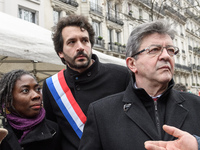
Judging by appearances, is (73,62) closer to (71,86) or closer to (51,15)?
(71,86)

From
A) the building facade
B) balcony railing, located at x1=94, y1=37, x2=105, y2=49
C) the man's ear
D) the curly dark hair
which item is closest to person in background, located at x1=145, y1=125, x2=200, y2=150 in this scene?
the man's ear

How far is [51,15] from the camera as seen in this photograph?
18.5m

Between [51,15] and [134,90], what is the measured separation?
57.5 feet

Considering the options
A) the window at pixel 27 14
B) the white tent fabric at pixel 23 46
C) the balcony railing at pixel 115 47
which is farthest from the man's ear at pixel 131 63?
the balcony railing at pixel 115 47

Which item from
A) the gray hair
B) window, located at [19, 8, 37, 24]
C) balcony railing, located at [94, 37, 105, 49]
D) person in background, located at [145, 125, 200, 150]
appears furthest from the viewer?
balcony railing, located at [94, 37, 105, 49]

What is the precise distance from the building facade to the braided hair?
4.81 metres

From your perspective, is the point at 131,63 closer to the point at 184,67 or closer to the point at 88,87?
the point at 88,87

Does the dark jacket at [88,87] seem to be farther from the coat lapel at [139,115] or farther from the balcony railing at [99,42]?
the balcony railing at [99,42]

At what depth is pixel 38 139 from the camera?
2.21 m

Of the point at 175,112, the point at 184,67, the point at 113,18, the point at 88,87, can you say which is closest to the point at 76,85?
the point at 88,87

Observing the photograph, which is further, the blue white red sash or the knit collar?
the blue white red sash

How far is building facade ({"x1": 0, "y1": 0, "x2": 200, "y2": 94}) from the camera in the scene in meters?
14.9

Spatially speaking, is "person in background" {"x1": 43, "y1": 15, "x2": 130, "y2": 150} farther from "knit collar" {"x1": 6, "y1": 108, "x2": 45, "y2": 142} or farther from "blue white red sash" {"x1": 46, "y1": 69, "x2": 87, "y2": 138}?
"knit collar" {"x1": 6, "y1": 108, "x2": 45, "y2": 142}

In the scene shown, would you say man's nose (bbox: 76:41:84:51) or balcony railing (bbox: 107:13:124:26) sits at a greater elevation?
balcony railing (bbox: 107:13:124:26)
